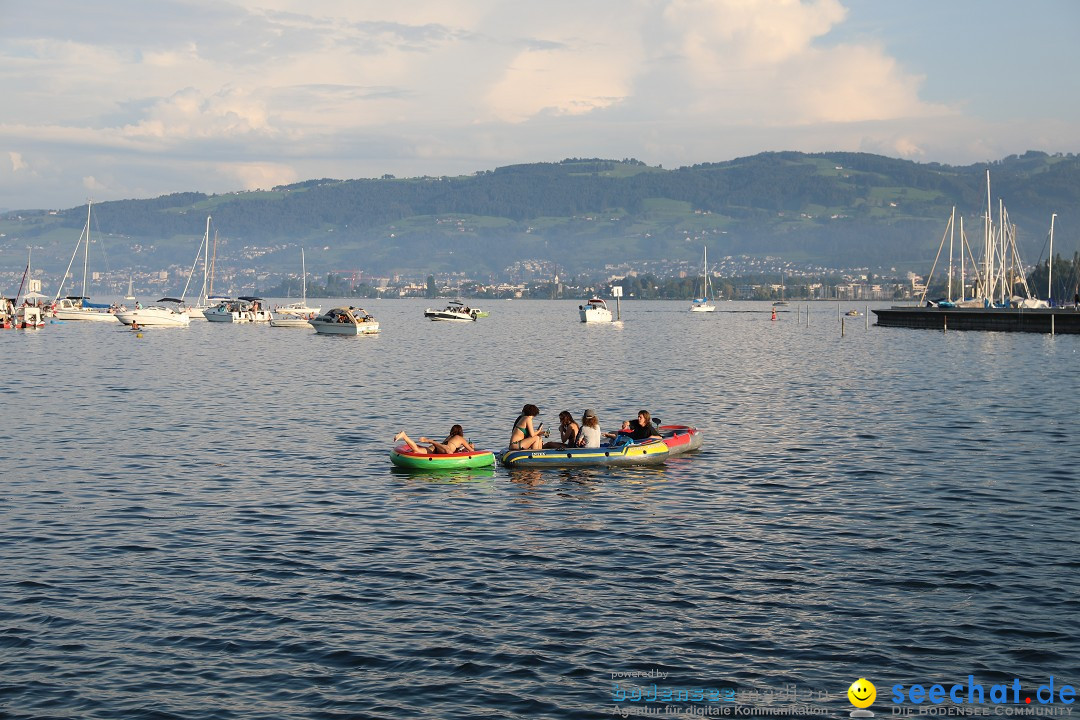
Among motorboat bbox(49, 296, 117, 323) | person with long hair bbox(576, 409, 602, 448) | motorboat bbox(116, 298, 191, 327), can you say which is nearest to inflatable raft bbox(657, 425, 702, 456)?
person with long hair bbox(576, 409, 602, 448)

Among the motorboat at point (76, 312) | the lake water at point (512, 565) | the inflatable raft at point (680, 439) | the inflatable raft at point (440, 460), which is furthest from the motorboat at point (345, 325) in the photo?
the inflatable raft at point (440, 460)

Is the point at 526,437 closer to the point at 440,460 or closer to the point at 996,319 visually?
the point at 440,460

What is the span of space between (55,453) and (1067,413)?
43977 mm

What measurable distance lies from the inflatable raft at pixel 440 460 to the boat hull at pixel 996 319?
101 metres

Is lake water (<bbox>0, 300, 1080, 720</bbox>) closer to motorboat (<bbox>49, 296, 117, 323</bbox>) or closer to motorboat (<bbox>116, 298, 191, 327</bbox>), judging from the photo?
motorboat (<bbox>116, 298, 191, 327</bbox>)

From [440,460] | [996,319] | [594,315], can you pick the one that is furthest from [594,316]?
[440,460]

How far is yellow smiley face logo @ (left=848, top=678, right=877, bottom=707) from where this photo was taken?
15.2 metres

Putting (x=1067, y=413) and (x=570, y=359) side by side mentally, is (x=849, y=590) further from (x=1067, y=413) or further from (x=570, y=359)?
(x=570, y=359)

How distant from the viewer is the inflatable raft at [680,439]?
36.4m

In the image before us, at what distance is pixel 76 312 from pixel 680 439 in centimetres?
15182

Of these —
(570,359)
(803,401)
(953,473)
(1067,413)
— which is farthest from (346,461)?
(570,359)

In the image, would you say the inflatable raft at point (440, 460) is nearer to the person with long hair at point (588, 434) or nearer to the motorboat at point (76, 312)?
the person with long hair at point (588, 434)

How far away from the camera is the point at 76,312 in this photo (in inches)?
6604

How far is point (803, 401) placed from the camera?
5838cm
